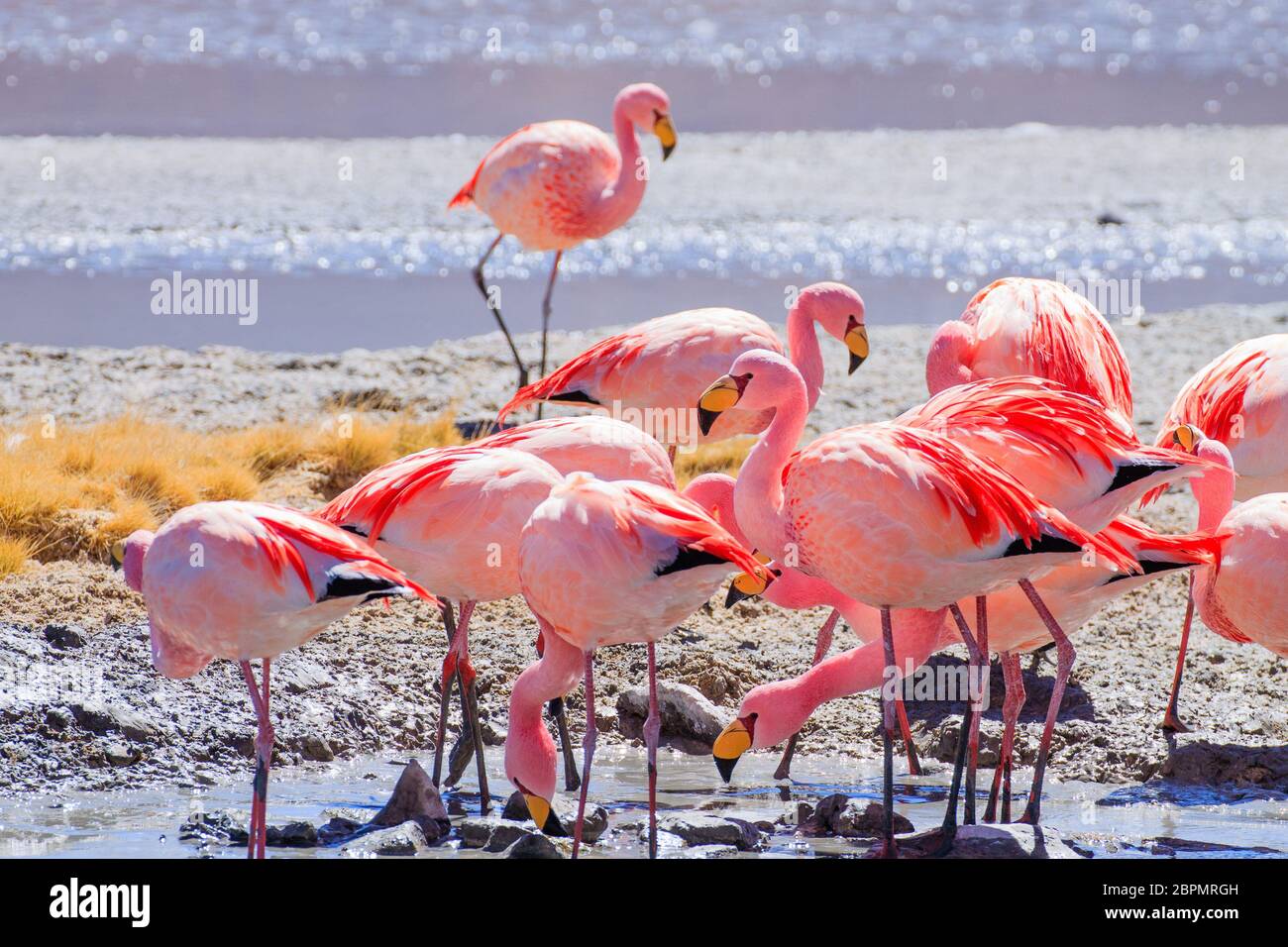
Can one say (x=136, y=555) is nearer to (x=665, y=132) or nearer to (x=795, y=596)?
(x=795, y=596)

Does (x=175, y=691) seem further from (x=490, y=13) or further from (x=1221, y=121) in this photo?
(x=490, y=13)

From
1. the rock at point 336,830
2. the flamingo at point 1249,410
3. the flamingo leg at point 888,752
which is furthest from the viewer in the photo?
the flamingo at point 1249,410

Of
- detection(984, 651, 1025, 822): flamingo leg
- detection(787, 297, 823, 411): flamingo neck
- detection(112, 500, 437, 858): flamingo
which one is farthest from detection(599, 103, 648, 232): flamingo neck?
detection(112, 500, 437, 858): flamingo

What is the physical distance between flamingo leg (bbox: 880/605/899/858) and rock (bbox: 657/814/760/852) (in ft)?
1.26

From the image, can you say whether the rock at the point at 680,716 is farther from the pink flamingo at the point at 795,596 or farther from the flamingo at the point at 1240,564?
the flamingo at the point at 1240,564

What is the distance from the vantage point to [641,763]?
18.8 ft

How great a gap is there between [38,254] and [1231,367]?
10108mm

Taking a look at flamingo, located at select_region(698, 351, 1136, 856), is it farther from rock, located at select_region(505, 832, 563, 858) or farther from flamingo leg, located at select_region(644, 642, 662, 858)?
rock, located at select_region(505, 832, 563, 858)

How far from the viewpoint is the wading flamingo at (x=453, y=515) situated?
511 cm

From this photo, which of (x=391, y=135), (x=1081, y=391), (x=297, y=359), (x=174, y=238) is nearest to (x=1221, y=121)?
(x=391, y=135)

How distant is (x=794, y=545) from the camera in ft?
16.0

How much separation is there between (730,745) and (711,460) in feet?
11.4

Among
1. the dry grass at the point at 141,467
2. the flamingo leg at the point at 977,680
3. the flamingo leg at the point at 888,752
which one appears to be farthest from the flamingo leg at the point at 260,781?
the dry grass at the point at 141,467

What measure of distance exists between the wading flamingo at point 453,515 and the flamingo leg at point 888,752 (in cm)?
113
